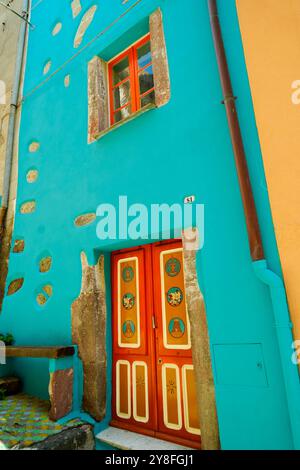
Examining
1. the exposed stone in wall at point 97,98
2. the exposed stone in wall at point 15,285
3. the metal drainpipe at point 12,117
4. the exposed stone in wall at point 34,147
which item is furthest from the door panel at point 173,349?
the metal drainpipe at point 12,117

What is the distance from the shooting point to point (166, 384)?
104 inches

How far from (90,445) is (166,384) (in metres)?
0.90

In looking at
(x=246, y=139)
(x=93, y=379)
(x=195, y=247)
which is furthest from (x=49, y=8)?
(x=93, y=379)

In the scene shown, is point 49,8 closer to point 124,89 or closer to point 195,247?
point 124,89

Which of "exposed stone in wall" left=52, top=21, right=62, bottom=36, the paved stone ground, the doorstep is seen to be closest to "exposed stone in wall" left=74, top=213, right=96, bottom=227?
the paved stone ground

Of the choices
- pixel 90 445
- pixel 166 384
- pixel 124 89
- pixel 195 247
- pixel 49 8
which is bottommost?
pixel 90 445

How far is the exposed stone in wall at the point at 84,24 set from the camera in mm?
4137

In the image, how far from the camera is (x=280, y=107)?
222cm

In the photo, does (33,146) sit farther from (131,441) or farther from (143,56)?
(131,441)

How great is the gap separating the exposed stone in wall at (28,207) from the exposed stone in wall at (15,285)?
1.01 m

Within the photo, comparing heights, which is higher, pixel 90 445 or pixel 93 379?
pixel 93 379

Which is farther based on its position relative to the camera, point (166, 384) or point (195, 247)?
point (166, 384)

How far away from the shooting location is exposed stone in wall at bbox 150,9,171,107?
3.04 metres

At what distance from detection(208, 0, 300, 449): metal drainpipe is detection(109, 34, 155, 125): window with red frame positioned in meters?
1.18
